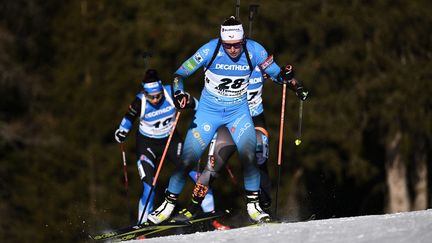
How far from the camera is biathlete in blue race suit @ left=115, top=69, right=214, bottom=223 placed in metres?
14.3

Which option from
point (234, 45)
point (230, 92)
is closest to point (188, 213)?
point (230, 92)

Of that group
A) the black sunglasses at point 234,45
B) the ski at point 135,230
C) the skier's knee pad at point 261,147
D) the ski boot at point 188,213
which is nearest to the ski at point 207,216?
the ski boot at point 188,213

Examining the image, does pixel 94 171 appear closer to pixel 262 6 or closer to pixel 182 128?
pixel 182 128

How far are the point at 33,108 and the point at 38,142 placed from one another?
1769 mm

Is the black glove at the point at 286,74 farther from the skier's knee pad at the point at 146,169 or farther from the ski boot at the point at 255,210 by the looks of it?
the skier's knee pad at the point at 146,169

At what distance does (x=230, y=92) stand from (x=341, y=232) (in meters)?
2.07

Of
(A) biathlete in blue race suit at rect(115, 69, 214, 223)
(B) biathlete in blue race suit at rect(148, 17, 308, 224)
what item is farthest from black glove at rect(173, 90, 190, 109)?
(A) biathlete in blue race suit at rect(115, 69, 214, 223)

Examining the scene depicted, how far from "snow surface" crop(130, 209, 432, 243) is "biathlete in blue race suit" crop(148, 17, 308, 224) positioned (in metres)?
0.91

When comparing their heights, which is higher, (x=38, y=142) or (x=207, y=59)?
(x=207, y=59)

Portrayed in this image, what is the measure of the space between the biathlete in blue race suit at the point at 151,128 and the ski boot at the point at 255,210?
113 centimetres

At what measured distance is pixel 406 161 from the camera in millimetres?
27531

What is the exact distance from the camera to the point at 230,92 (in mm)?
12977

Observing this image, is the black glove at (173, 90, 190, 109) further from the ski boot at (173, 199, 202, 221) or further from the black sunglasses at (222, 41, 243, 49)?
the ski boot at (173, 199, 202, 221)

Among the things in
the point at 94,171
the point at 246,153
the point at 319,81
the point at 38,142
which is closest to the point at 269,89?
the point at 319,81
